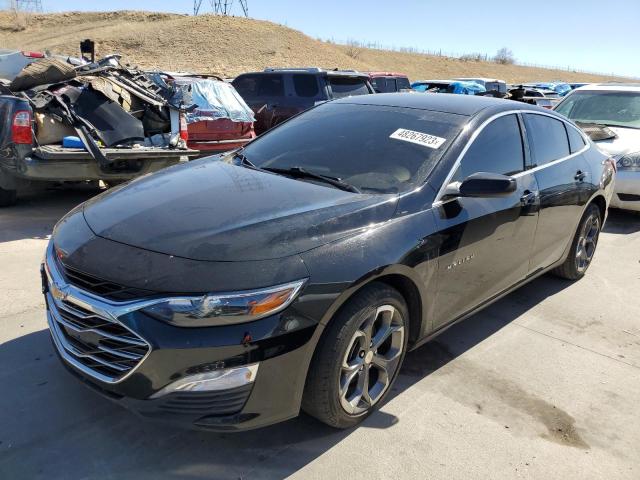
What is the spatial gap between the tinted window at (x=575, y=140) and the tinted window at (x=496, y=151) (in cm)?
100

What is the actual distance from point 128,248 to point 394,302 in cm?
135

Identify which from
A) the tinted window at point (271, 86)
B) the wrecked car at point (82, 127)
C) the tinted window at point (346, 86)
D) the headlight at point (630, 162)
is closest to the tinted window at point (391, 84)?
the tinted window at point (346, 86)

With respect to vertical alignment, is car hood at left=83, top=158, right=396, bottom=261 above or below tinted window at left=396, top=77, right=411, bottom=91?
below

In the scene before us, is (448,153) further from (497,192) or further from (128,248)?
(128,248)

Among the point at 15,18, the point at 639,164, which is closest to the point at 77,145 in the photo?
the point at 639,164

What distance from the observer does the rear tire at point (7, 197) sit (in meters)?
6.42

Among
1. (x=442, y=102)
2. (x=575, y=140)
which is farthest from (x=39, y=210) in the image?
(x=575, y=140)

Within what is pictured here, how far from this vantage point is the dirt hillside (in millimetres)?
41406

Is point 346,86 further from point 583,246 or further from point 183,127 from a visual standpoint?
point 583,246

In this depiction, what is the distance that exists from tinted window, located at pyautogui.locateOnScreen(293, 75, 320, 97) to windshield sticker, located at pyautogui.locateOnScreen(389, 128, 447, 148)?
7522 millimetres

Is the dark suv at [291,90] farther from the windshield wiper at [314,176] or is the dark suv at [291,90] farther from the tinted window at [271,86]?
the windshield wiper at [314,176]

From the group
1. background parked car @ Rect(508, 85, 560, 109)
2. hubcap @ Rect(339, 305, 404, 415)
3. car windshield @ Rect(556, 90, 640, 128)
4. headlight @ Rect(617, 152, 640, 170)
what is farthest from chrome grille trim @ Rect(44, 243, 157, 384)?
background parked car @ Rect(508, 85, 560, 109)

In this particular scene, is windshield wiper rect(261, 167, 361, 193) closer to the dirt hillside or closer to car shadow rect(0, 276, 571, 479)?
car shadow rect(0, 276, 571, 479)

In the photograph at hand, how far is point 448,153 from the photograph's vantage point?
127 inches
